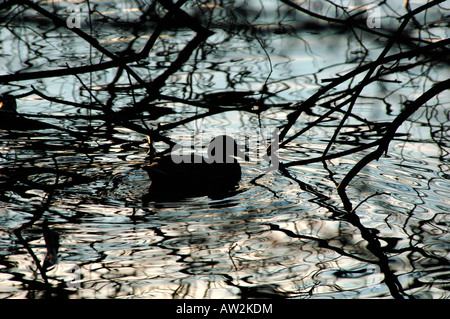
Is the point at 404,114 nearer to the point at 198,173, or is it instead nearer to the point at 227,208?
the point at 227,208

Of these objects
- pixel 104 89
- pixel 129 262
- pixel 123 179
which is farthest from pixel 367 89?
pixel 129 262

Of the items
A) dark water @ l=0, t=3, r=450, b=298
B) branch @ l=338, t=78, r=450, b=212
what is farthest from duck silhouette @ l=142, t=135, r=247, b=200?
branch @ l=338, t=78, r=450, b=212

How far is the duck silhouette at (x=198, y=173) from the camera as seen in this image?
5.02 m

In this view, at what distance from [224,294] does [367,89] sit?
5.15 meters

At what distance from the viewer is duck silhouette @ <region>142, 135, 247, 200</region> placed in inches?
197

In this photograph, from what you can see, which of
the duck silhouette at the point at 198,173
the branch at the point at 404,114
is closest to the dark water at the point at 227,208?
the duck silhouette at the point at 198,173

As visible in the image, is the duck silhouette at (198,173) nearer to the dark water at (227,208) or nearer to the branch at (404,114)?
the dark water at (227,208)

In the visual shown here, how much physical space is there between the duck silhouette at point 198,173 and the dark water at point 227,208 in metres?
0.15

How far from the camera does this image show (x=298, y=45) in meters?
8.73

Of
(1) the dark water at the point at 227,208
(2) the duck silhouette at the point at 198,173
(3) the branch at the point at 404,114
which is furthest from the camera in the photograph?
(2) the duck silhouette at the point at 198,173

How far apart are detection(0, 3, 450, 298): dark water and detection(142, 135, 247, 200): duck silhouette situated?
0.48 ft

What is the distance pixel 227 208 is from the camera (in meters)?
A: 4.62

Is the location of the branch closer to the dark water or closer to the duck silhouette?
the dark water
